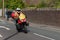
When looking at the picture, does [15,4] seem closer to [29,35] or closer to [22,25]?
[22,25]

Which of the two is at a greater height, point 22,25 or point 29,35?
point 22,25

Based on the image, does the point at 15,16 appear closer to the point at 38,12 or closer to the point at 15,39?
the point at 15,39

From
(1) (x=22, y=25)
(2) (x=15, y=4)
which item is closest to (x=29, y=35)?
(1) (x=22, y=25)

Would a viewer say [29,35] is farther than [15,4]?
No

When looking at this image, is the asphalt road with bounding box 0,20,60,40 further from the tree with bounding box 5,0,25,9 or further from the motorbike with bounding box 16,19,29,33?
the tree with bounding box 5,0,25,9

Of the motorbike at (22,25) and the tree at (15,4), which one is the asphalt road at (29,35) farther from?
the tree at (15,4)

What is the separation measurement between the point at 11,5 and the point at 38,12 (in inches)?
874

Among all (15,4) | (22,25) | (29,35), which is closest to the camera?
(29,35)

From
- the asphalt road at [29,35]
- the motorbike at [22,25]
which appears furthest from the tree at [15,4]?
the asphalt road at [29,35]

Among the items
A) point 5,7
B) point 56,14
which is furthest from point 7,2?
point 56,14

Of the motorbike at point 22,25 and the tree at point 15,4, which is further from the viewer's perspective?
the tree at point 15,4

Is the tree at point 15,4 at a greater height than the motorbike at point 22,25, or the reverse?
the motorbike at point 22,25

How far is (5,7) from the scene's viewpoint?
6097cm

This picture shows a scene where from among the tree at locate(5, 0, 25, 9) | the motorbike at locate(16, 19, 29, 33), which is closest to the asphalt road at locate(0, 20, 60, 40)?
the motorbike at locate(16, 19, 29, 33)
